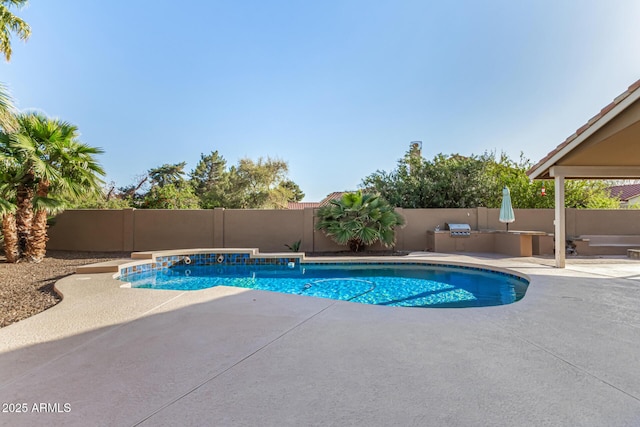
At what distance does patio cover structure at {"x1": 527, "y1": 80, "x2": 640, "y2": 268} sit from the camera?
5383 mm

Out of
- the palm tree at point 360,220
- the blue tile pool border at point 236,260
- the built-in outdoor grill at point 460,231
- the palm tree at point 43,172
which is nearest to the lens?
the palm tree at point 43,172

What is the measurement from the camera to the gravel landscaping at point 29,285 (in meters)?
4.71

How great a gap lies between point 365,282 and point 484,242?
6256 millimetres

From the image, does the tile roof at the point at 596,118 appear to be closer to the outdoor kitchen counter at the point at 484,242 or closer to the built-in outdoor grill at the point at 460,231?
the outdoor kitchen counter at the point at 484,242

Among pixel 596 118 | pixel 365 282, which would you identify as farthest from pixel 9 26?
pixel 596 118

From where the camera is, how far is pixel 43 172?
8.45 m

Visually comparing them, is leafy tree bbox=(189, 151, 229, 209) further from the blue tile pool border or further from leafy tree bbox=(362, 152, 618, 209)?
the blue tile pool border

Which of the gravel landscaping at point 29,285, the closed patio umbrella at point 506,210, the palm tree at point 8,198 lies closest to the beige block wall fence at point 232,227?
the closed patio umbrella at point 506,210

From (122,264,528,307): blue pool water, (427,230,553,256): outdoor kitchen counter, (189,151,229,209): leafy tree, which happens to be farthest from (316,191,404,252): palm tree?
(189,151,229,209): leafy tree

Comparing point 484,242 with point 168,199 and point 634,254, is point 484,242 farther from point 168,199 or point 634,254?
point 168,199

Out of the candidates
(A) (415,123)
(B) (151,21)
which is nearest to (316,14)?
(B) (151,21)

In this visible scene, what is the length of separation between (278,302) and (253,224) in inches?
334

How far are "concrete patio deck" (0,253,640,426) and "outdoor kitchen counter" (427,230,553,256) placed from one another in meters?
7.04

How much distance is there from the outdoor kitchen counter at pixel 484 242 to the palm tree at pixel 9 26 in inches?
521
